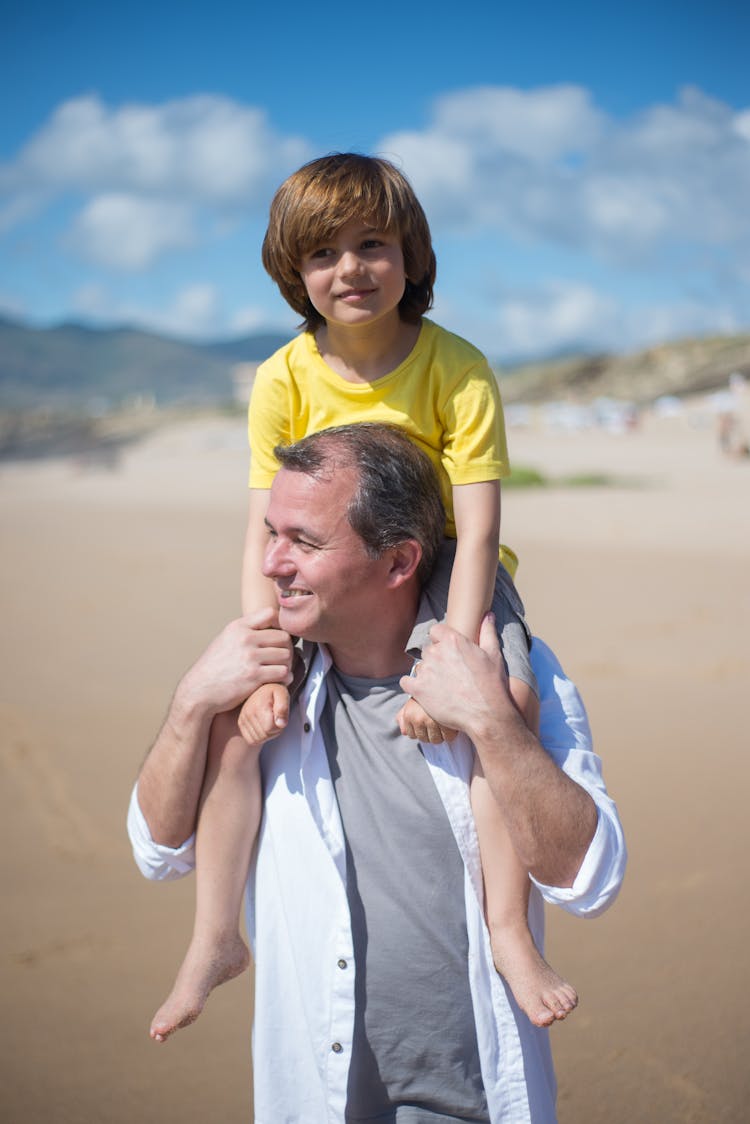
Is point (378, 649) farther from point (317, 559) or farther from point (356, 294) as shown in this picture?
point (356, 294)

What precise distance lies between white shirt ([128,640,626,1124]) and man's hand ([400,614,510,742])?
178 mm

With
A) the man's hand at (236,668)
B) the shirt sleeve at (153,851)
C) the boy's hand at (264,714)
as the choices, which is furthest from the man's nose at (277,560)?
the shirt sleeve at (153,851)

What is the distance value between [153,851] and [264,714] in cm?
46

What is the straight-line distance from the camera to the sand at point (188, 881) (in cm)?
398

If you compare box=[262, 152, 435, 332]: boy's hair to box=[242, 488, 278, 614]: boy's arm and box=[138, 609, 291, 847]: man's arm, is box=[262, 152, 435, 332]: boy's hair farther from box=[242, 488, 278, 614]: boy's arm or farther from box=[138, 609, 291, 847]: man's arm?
box=[138, 609, 291, 847]: man's arm

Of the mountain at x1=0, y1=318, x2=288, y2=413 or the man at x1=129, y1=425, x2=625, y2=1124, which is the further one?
→ the mountain at x1=0, y1=318, x2=288, y2=413

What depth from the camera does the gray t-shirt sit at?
2297 mm

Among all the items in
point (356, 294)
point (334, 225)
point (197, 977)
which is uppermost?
point (334, 225)

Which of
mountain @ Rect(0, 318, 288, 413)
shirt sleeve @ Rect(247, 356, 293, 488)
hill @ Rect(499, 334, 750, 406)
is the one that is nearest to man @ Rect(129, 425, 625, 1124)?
shirt sleeve @ Rect(247, 356, 293, 488)

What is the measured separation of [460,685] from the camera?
218 centimetres

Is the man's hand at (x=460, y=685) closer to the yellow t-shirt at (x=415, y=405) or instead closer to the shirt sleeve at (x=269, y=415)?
the yellow t-shirt at (x=415, y=405)

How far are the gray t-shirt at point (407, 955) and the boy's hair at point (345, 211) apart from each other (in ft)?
3.98

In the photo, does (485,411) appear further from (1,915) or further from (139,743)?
(139,743)

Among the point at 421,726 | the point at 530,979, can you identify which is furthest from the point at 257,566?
the point at 530,979
